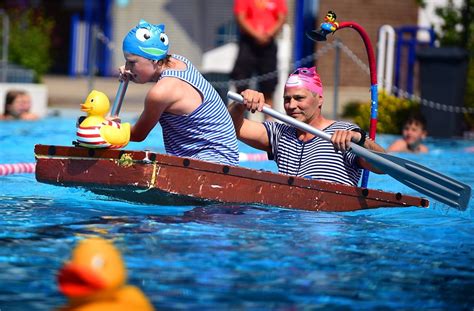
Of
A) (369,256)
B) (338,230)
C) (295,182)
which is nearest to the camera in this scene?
(369,256)

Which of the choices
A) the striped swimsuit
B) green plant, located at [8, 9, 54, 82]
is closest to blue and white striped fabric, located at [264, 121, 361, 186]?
the striped swimsuit

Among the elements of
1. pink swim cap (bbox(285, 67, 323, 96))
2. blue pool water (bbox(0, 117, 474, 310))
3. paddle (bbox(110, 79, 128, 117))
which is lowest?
blue pool water (bbox(0, 117, 474, 310))

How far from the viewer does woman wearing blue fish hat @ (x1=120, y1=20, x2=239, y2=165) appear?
275 inches

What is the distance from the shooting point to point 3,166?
9.61 meters

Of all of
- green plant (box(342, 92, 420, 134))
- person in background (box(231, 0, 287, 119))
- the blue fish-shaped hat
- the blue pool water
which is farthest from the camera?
person in background (box(231, 0, 287, 119))

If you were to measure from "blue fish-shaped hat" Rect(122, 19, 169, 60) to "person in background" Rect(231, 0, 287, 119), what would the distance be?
8.66 m

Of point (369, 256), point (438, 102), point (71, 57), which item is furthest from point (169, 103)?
point (71, 57)

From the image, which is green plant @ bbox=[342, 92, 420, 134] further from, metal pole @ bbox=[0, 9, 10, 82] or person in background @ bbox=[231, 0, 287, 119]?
metal pole @ bbox=[0, 9, 10, 82]

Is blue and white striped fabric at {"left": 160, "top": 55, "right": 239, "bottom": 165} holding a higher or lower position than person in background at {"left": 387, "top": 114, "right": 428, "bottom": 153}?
higher

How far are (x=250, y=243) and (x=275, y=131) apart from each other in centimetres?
174

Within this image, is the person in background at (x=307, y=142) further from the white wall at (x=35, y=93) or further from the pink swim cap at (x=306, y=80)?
the white wall at (x=35, y=93)

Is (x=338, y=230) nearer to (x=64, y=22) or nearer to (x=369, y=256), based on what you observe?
(x=369, y=256)

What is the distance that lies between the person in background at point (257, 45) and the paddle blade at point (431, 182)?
8.47 metres

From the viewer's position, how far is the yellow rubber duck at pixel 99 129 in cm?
683
